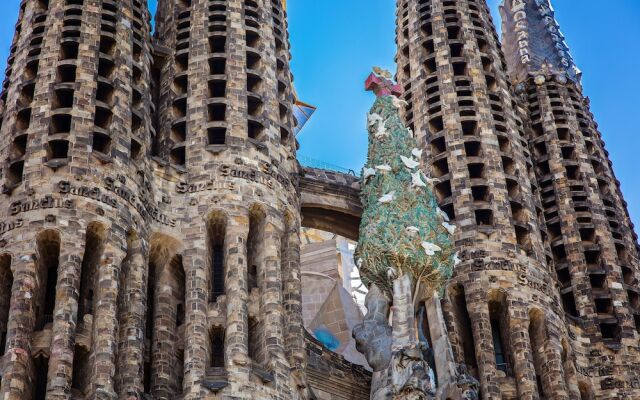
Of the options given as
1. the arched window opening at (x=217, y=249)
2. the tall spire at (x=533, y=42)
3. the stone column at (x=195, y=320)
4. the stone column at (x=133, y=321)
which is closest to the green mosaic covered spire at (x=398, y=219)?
the arched window opening at (x=217, y=249)

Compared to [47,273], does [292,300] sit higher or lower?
higher

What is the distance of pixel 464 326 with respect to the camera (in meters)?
34.2

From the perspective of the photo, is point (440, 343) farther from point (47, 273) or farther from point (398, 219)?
point (47, 273)

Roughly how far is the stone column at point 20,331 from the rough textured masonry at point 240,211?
43mm

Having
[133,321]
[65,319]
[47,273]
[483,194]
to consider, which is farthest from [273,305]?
[483,194]

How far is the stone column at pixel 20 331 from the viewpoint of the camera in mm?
25609

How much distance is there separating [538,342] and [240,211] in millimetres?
7270

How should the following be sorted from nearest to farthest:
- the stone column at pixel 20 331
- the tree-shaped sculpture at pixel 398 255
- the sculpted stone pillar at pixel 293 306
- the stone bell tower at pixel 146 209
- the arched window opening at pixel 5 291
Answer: the stone column at pixel 20 331, the arched window opening at pixel 5 291, the stone bell tower at pixel 146 209, the tree-shaped sculpture at pixel 398 255, the sculpted stone pillar at pixel 293 306

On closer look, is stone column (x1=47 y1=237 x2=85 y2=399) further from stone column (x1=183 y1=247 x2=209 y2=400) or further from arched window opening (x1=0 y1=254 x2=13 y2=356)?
stone column (x1=183 y1=247 x2=209 y2=400)

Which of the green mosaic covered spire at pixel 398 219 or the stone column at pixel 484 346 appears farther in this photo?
the stone column at pixel 484 346

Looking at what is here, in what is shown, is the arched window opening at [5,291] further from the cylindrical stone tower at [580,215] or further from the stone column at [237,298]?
the cylindrical stone tower at [580,215]

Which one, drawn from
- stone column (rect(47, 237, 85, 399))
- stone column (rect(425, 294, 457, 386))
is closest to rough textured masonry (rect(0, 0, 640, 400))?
stone column (rect(47, 237, 85, 399))

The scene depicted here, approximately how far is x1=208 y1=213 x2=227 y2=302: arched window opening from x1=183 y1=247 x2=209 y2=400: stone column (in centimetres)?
58

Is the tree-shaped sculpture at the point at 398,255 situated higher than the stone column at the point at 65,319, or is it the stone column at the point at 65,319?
the tree-shaped sculpture at the point at 398,255
